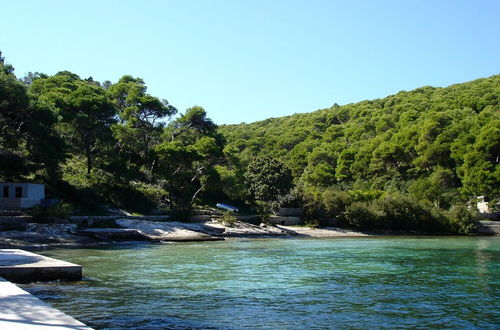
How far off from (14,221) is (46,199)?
685cm

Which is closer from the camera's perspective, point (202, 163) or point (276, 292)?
point (276, 292)

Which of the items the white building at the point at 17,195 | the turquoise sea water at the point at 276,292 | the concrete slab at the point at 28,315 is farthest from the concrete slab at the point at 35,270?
the white building at the point at 17,195

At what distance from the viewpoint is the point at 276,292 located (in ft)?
42.5

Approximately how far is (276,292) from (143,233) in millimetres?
19788

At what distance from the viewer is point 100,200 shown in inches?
1503

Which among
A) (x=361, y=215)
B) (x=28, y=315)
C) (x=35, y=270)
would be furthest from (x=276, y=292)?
(x=361, y=215)

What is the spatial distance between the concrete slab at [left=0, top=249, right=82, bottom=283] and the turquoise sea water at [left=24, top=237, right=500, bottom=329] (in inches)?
20.2

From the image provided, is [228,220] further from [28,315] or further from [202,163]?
[28,315]

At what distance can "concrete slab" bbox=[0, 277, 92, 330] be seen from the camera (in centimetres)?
675

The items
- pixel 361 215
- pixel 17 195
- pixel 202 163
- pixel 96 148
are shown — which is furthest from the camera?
pixel 202 163

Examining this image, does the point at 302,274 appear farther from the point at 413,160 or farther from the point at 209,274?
the point at 413,160

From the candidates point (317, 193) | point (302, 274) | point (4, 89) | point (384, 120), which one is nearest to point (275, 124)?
point (384, 120)

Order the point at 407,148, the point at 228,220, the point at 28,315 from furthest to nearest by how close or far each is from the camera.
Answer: the point at 407,148, the point at 228,220, the point at 28,315

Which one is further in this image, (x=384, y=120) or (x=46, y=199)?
(x=384, y=120)
